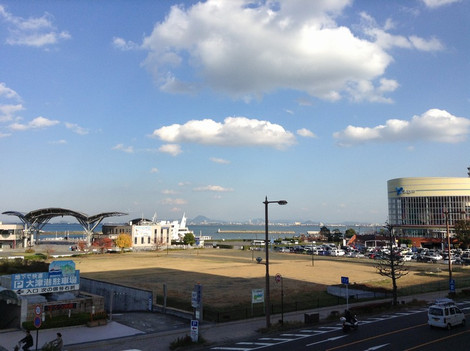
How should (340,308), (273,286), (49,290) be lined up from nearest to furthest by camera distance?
(49,290) < (340,308) < (273,286)

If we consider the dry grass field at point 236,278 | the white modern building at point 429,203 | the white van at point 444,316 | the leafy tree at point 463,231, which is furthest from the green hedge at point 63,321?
the white modern building at point 429,203

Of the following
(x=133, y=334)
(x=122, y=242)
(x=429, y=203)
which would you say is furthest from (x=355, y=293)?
(x=429, y=203)

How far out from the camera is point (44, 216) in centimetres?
12681

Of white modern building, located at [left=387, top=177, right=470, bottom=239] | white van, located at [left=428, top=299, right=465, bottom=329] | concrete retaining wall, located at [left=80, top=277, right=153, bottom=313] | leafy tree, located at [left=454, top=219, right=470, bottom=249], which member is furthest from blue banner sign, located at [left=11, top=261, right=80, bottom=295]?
white modern building, located at [left=387, top=177, right=470, bottom=239]

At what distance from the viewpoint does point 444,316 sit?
1024 inches

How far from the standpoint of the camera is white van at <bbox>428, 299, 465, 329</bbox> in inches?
1025

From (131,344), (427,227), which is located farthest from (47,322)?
(427,227)

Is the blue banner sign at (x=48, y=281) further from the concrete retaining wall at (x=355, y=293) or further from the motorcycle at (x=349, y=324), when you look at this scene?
the concrete retaining wall at (x=355, y=293)

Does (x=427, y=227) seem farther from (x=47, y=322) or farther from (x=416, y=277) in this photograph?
(x=47, y=322)

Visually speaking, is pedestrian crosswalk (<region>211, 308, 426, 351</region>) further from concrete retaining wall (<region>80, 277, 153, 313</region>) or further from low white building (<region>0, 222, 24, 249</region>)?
low white building (<region>0, 222, 24, 249</region>)

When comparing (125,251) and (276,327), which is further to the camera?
(125,251)

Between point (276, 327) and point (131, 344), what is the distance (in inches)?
398

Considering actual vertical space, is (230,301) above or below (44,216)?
below

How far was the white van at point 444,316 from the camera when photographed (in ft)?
85.5
